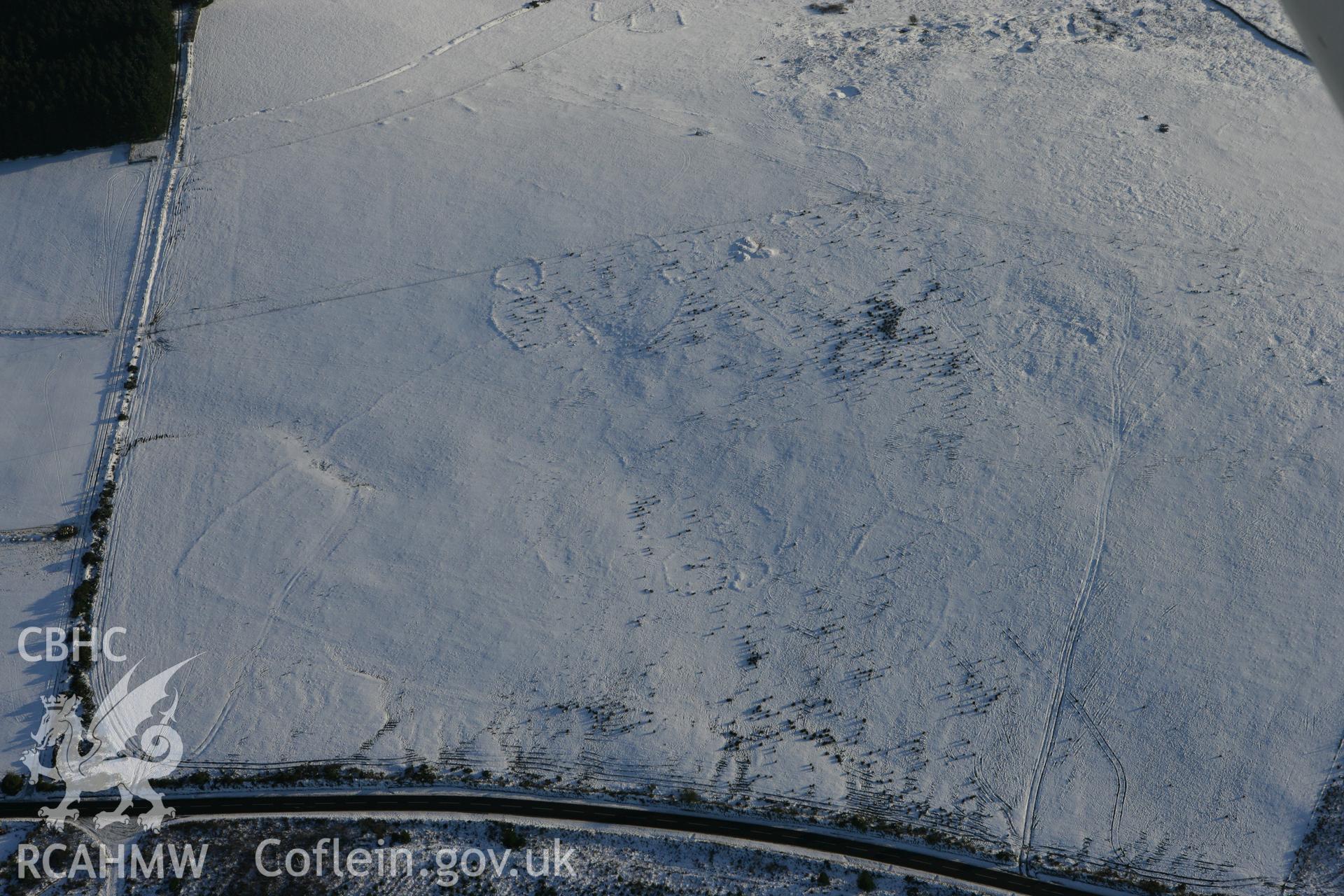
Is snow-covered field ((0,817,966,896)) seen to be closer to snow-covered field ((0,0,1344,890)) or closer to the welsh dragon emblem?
the welsh dragon emblem

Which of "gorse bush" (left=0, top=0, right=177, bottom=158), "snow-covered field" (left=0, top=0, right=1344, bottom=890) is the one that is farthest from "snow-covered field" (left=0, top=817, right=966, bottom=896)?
"gorse bush" (left=0, top=0, right=177, bottom=158)

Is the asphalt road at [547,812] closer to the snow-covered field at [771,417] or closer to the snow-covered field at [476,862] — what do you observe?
the snow-covered field at [476,862]

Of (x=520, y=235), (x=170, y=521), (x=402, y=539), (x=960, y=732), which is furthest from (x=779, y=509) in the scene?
(x=170, y=521)

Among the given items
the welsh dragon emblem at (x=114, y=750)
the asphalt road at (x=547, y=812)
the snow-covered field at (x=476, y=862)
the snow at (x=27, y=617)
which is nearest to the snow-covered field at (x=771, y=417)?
the asphalt road at (x=547, y=812)

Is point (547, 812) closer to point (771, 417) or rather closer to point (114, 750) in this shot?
point (114, 750)

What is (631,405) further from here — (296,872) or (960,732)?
(296,872)

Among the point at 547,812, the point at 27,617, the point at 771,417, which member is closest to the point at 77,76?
the point at 27,617
